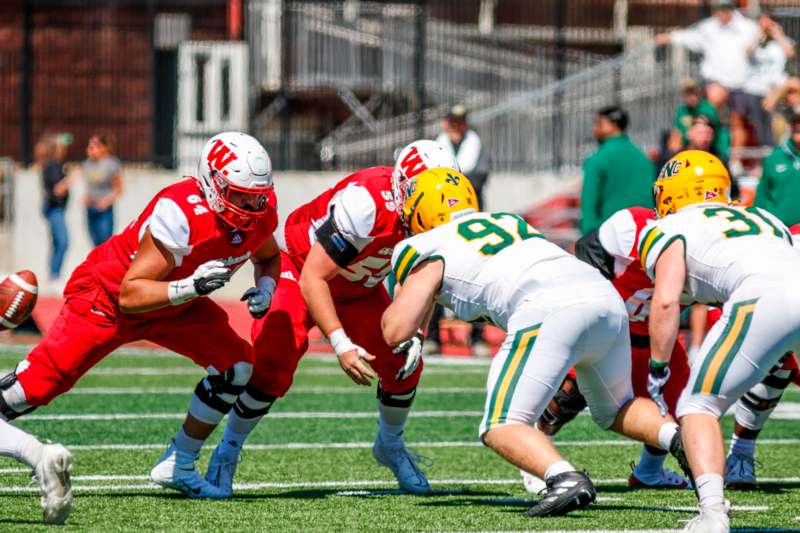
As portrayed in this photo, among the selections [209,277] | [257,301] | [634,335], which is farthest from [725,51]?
[209,277]

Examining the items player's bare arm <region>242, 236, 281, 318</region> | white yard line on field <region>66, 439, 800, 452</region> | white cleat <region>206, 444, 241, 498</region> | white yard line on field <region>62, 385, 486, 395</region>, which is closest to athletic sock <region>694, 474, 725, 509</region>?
player's bare arm <region>242, 236, 281, 318</region>

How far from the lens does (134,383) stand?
1102 cm

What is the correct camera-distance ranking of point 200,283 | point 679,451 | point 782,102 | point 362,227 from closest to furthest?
point 679,451
point 200,283
point 362,227
point 782,102

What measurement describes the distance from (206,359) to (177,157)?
12.7m

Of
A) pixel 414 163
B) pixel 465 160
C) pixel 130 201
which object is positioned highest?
pixel 414 163

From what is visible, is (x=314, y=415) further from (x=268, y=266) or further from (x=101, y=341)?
(x=101, y=341)

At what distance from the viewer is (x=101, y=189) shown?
16.7 metres

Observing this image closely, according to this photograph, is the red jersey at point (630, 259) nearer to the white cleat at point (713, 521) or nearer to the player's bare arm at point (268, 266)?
the player's bare arm at point (268, 266)

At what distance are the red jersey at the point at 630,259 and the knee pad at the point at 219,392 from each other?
1690 mm

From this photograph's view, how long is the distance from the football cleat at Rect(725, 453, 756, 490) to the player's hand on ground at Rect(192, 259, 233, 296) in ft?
8.29

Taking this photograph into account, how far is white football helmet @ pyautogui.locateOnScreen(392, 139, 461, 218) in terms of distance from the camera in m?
6.23

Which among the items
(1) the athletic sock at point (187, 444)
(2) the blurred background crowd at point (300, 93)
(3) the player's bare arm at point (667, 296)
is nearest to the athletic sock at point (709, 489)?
(3) the player's bare arm at point (667, 296)

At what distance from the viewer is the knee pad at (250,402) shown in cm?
673

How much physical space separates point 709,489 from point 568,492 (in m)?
0.50
